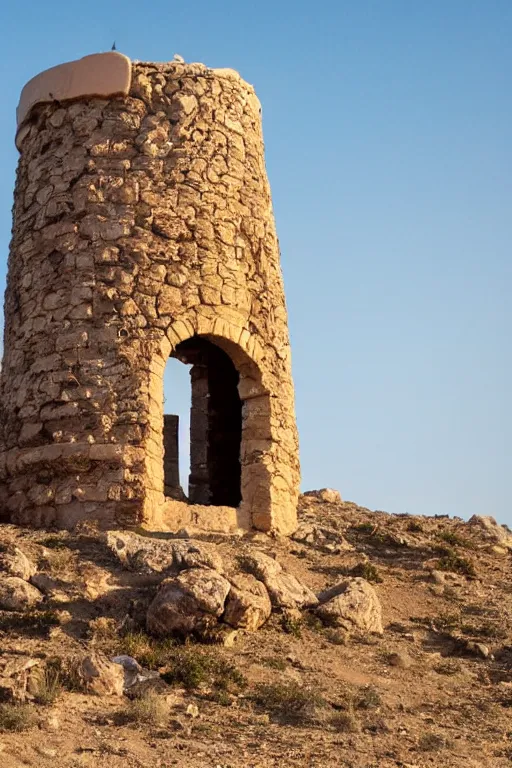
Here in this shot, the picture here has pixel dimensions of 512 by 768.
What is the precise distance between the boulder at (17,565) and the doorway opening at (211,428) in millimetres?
5354

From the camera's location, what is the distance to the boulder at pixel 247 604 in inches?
360

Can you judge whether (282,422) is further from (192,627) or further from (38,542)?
(192,627)

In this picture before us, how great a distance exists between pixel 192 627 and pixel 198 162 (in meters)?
6.06

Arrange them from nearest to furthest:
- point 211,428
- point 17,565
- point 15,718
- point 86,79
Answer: point 15,718 < point 17,565 < point 86,79 < point 211,428

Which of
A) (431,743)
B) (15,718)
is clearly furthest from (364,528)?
(15,718)

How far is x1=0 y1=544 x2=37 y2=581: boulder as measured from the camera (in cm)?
945

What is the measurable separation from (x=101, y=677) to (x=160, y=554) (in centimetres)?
215

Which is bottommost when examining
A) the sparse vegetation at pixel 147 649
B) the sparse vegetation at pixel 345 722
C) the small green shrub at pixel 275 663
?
the sparse vegetation at pixel 345 722

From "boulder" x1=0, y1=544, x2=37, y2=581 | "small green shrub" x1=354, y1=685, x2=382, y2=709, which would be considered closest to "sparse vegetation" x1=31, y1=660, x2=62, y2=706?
"boulder" x1=0, y1=544, x2=37, y2=581

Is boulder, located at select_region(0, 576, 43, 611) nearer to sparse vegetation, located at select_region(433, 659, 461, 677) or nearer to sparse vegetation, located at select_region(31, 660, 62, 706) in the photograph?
sparse vegetation, located at select_region(31, 660, 62, 706)

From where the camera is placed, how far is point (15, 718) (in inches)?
279

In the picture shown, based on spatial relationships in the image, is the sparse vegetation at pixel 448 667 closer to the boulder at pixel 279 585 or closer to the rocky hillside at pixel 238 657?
the rocky hillside at pixel 238 657

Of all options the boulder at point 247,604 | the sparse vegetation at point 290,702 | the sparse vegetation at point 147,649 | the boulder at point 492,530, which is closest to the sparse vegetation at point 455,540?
the boulder at point 492,530

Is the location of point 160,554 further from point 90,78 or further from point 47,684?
point 90,78
